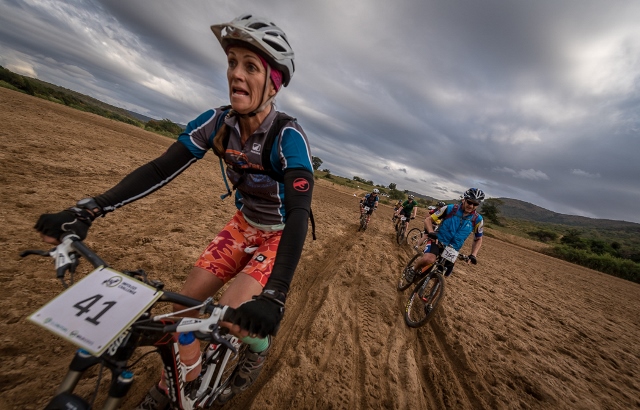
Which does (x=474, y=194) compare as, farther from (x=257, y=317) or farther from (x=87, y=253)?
(x=87, y=253)

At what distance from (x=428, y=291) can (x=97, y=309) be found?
6034 millimetres

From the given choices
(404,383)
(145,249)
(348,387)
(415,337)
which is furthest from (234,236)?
(415,337)

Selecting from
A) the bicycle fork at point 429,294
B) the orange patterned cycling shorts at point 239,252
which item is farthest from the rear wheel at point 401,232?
the orange patterned cycling shorts at point 239,252

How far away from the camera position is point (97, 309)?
1.19 metres

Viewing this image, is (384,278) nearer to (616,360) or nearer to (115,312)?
(616,360)

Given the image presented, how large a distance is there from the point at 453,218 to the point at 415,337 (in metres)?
2.68

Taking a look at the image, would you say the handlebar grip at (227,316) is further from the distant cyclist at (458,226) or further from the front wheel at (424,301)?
the distant cyclist at (458,226)

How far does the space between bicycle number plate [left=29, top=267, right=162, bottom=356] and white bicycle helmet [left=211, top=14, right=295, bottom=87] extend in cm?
178

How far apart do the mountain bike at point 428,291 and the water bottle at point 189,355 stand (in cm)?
422

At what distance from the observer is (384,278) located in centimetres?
723

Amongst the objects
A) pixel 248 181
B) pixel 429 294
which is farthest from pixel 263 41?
pixel 429 294

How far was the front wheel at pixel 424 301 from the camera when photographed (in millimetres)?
4973

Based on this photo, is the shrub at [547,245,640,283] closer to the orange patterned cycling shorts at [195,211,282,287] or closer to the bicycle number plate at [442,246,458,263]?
the bicycle number plate at [442,246,458,263]

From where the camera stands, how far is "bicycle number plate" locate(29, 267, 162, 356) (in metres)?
1.08
